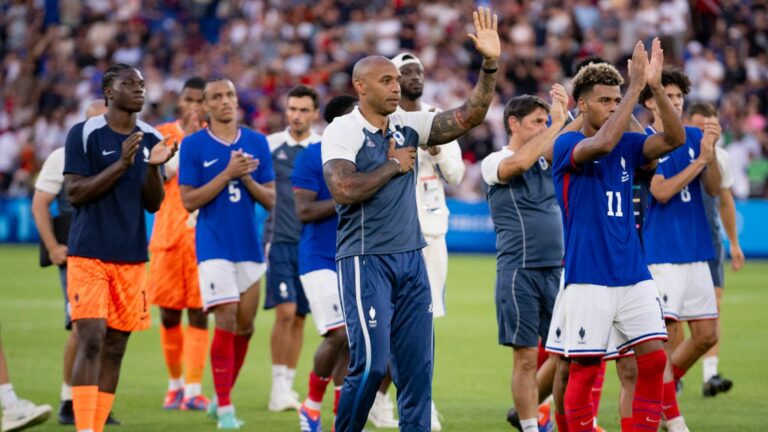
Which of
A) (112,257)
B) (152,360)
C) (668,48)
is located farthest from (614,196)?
(668,48)

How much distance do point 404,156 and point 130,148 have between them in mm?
2100

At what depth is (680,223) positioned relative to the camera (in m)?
9.92

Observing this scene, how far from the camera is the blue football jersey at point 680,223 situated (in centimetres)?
985

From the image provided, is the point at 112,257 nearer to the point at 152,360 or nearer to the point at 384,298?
the point at 384,298

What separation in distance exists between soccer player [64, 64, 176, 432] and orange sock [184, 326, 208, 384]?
2205 millimetres

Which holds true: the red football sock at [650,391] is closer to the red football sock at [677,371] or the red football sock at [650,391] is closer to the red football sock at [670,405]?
the red football sock at [670,405]

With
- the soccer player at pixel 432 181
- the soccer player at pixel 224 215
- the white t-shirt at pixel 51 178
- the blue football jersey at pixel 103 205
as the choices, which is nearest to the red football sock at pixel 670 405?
the soccer player at pixel 432 181

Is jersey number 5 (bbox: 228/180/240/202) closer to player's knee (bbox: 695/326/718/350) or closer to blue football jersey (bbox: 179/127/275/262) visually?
blue football jersey (bbox: 179/127/275/262)

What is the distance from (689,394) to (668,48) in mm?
16656

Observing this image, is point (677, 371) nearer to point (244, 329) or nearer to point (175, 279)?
point (244, 329)

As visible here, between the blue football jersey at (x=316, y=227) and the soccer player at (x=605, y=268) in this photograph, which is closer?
the soccer player at (x=605, y=268)

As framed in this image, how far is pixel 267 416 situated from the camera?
10.6 metres

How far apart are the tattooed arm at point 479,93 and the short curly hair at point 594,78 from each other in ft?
2.18

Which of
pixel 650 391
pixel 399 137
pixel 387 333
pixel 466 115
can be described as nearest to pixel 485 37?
pixel 466 115
